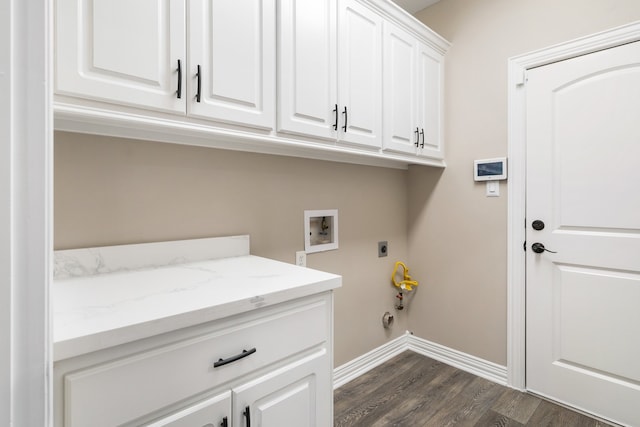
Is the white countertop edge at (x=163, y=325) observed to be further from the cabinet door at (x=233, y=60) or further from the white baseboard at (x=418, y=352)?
the white baseboard at (x=418, y=352)

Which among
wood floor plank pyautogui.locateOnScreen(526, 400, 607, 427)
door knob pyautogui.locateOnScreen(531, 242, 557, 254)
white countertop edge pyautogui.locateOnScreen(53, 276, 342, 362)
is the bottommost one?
wood floor plank pyautogui.locateOnScreen(526, 400, 607, 427)

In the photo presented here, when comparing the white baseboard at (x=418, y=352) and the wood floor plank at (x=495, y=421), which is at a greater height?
the white baseboard at (x=418, y=352)

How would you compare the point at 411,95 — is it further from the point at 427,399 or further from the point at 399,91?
the point at 427,399

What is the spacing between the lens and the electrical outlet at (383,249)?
92.7 inches

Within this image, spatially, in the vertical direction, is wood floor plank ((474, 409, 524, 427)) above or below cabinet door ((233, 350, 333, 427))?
below

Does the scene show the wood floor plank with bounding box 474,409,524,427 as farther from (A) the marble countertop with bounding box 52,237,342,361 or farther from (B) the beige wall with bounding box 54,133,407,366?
(A) the marble countertop with bounding box 52,237,342,361

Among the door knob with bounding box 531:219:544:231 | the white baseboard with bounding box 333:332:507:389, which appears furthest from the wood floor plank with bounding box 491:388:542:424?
the door knob with bounding box 531:219:544:231

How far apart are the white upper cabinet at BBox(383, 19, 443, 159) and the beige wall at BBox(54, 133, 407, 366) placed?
0.35 m

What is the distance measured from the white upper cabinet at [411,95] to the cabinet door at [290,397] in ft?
4.13

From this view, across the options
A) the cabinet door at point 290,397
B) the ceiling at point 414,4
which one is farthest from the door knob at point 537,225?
the ceiling at point 414,4

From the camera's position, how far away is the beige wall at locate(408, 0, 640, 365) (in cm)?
204

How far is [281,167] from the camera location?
177 cm

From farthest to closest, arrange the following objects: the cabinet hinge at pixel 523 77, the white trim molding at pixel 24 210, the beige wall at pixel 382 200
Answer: the cabinet hinge at pixel 523 77
the beige wall at pixel 382 200
the white trim molding at pixel 24 210

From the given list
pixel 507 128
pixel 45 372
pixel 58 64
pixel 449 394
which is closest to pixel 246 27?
pixel 58 64
